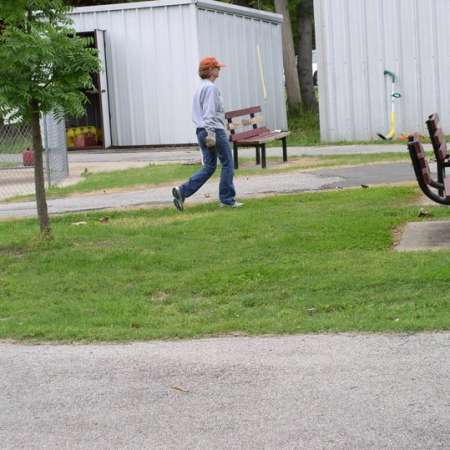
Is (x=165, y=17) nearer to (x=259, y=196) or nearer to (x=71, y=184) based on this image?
(x=71, y=184)

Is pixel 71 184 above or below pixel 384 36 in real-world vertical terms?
below

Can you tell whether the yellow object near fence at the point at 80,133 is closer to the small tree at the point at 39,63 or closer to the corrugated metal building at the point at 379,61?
the corrugated metal building at the point at 379,61

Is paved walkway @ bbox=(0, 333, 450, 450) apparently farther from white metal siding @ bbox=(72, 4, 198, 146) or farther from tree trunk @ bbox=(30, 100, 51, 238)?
white metal siding @ bbox=(72, 4, 198, 146)

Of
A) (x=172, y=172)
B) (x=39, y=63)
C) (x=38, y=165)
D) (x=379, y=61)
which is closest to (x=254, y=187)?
(x=172, y=172)

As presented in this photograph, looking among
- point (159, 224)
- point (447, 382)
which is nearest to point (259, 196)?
point (159, 224)

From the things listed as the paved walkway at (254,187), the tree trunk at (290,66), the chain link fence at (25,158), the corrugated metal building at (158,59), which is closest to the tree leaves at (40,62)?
the paved walkway at (254,187)

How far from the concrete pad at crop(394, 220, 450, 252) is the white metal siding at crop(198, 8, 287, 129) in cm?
1395

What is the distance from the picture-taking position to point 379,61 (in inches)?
906

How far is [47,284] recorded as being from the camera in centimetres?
923

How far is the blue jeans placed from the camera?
12.9 meters

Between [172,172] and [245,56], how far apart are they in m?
9.12

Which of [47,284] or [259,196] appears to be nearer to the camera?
[47,284]

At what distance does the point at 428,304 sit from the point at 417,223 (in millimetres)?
3336

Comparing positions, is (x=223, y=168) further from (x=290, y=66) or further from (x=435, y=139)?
(x=290, y=66)
